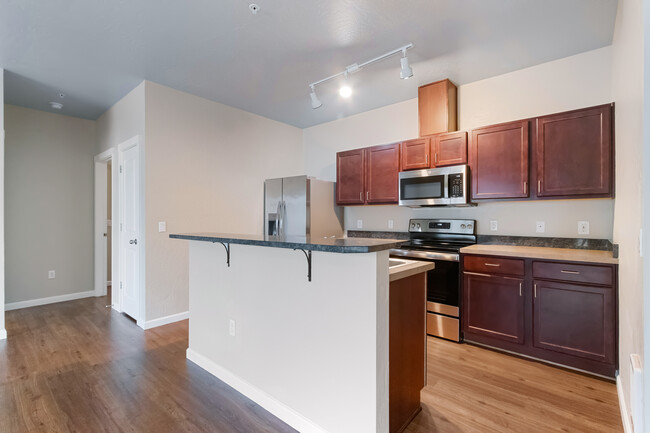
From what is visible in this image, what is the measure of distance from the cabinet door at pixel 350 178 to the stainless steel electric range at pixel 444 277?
1.02m

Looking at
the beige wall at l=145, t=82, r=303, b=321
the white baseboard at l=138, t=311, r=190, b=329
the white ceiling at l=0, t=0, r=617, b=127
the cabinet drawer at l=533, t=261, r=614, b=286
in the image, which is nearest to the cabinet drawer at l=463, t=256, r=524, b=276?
the cabinet drawer at l=533, t=261, r=614, b=286

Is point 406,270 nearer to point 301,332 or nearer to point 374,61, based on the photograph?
point 301,332

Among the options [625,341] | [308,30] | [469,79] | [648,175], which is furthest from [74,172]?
[625,341]

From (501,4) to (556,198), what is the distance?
1.61m

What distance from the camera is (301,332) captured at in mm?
1776

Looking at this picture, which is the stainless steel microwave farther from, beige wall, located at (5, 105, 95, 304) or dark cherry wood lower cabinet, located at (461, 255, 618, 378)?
beige wall, located at (5, 105, 95, 304)

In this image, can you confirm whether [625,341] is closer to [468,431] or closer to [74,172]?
[468,431]

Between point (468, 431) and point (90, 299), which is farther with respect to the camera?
point (90, 299)

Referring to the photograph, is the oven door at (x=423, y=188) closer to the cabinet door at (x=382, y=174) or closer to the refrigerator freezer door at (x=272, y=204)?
the cabinet door at (x=382, y=174)

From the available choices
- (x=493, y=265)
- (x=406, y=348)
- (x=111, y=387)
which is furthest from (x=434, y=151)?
(x=111, y=387)

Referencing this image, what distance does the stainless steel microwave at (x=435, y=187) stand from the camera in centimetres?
317

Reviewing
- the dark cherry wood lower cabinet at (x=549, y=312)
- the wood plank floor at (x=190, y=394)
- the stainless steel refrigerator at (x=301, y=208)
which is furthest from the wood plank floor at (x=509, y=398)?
the stainless steel refrigerator at (x=301, y=208)

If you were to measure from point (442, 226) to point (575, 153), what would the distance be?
1.39 metres

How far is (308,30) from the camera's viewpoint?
2.45 metres
